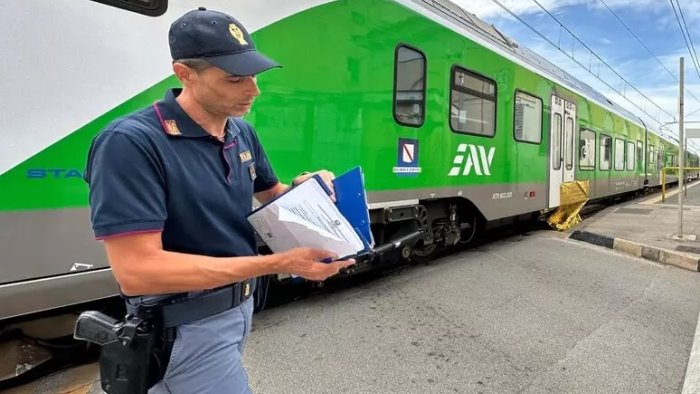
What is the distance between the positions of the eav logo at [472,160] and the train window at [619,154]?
29.8 ft

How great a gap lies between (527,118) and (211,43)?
22.1 ft

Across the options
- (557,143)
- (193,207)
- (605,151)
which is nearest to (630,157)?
(605,151)

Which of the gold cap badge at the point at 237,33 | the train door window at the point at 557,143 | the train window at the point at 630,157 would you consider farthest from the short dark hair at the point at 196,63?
the train window at the point at 630,157

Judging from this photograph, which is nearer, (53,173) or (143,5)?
(53,173)

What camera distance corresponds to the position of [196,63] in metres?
1.26

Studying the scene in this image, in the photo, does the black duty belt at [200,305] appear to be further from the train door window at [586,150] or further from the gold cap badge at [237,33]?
the train door window at [586,150]

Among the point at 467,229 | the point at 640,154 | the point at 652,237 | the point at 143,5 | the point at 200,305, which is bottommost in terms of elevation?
the point at 652,237

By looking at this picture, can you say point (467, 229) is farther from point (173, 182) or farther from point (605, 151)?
point (605, 151)

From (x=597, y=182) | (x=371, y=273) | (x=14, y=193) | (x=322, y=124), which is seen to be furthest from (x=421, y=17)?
(x=597, y=182)

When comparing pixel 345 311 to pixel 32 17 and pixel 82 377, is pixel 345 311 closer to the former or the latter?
pixel 82 377

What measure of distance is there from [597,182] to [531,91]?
5430 mm

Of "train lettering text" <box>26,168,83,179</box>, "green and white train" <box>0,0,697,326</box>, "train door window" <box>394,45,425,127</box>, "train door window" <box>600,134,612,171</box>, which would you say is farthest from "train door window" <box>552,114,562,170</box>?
"train lettering text" <box>26,168,83,179</box>

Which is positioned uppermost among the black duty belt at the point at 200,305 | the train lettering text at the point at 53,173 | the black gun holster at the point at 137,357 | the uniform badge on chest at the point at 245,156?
the uniform badge on chest at the point at 245,156

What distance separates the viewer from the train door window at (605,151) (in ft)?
38.4
